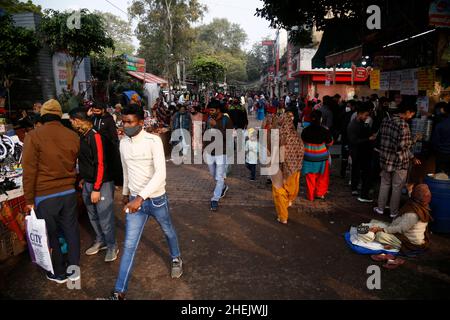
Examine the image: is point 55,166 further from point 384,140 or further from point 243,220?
point 384,140

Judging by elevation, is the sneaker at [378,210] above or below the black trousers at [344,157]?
below

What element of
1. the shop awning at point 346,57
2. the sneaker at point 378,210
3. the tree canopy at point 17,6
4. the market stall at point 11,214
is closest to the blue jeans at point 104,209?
the market stall at point 11,214

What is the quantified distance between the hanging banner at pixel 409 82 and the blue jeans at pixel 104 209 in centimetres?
679

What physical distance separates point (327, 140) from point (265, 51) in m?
74.0

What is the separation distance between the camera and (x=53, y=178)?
3357 mm

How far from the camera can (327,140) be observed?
6.05 metres

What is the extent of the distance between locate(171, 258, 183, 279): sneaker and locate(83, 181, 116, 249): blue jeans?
36.4 inches

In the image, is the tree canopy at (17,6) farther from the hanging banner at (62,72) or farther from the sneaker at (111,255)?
the sneaker at (111,255)

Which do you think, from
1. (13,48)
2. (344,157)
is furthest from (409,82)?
(13,48)

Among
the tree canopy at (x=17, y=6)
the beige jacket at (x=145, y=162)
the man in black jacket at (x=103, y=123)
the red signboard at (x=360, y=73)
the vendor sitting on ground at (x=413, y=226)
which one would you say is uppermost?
the tree canopy at (x=17, y=6)

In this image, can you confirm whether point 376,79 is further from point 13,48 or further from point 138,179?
point 13,48

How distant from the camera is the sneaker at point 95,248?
14.1 feet

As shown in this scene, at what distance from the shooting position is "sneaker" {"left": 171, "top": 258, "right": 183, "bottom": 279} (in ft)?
12.3

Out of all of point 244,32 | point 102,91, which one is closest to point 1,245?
point 102,91
